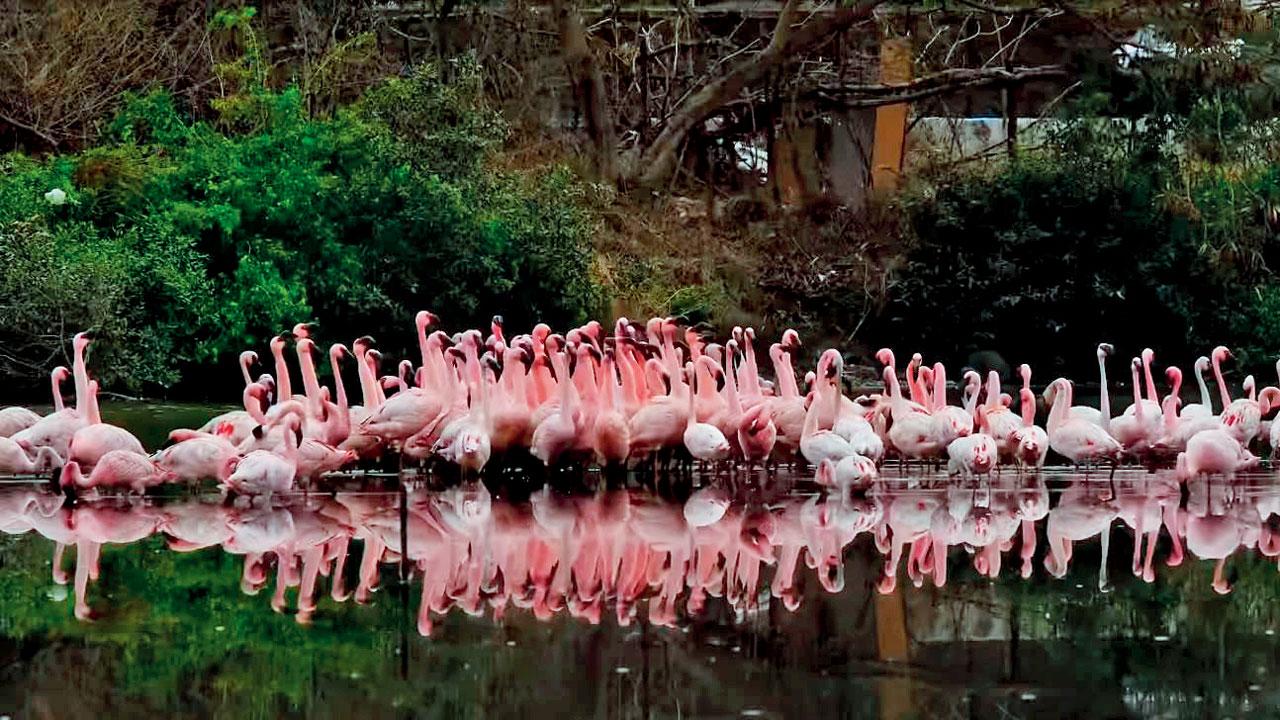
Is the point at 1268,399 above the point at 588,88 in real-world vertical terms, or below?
below

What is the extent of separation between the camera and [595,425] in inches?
541

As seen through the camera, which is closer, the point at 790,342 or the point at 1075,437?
the point at 1075,437

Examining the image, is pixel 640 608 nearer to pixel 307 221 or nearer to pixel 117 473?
pixel 117 473

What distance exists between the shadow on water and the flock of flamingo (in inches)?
16.7

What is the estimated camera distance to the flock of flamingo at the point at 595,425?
12547mm

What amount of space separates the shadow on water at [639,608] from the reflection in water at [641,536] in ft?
0.10

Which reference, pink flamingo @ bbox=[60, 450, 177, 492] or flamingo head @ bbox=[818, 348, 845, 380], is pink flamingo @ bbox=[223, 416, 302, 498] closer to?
pink flamingo @ bbox=[60, 450, 177, 492]

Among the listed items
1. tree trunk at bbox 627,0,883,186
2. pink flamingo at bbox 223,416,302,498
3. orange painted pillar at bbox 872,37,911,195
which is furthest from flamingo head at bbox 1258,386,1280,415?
orange painted pillar at bbox 872,37,911,195

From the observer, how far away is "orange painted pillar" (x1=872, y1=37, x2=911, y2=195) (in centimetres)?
2767

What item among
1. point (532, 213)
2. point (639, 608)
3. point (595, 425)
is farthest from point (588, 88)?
point (639, 608)

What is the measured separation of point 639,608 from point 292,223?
550 inches

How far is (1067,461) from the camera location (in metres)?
17.1

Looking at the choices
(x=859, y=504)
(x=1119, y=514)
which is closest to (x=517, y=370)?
(x=859, y=504)

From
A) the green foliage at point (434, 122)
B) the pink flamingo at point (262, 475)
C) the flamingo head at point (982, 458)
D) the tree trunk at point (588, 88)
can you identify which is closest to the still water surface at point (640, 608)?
the pink flamingo at point (262, 475)
